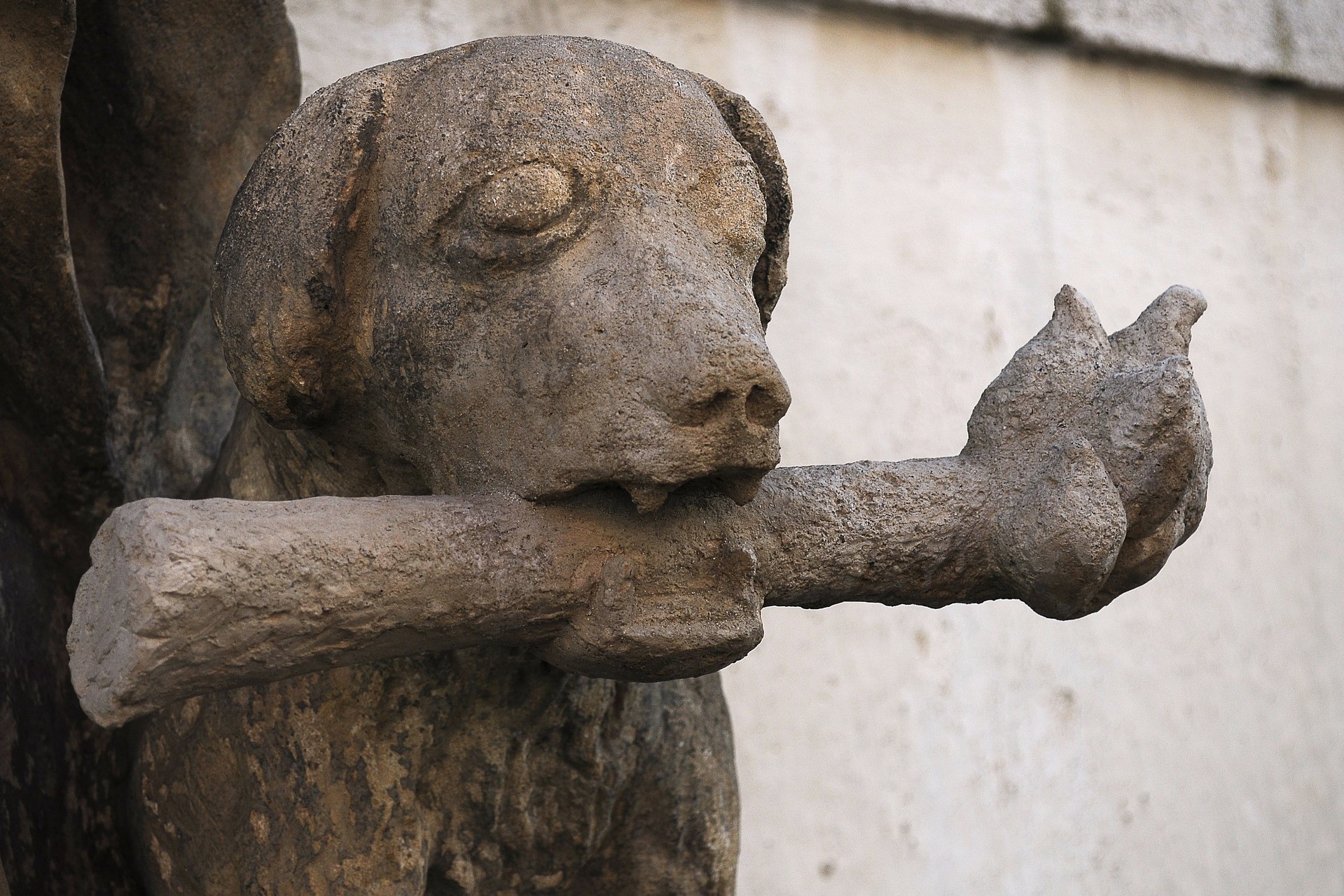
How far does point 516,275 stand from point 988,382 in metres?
1.25

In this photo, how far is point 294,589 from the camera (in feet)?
2.48

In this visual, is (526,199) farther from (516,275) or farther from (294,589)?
(294,589)

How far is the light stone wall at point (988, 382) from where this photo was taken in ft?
6.04

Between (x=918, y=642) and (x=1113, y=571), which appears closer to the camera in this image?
(x=1113, y=571)

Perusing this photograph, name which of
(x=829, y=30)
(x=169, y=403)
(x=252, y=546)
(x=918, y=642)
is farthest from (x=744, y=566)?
(x=829, y=30)

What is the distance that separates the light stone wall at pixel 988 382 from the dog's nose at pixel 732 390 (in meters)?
0.96

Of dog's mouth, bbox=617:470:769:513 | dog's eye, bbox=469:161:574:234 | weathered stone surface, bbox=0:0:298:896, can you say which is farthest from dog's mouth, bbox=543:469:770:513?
weathered stone surface, bbox=0:0:298:896

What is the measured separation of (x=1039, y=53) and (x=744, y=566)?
1.45 meters

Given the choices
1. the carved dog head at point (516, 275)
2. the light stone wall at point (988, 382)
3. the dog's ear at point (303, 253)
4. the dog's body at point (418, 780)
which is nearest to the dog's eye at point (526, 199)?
the carved dog head at point (516, 275)

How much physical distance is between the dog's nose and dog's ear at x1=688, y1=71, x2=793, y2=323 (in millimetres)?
210

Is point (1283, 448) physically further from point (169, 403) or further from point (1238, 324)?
point (169, 403)

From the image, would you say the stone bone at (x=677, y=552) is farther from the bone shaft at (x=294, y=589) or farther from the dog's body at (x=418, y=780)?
the dog's body at (x=418, y=780)

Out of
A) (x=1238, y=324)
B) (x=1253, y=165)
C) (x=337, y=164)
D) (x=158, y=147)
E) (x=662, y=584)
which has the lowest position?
(x=662, y=584)

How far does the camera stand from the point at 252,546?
746 mm
